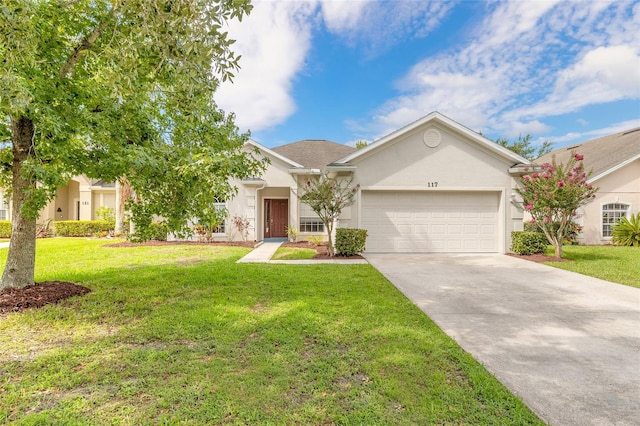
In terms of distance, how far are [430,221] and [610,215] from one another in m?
11.5

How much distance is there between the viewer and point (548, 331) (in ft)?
14.5

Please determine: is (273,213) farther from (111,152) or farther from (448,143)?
(111,152)

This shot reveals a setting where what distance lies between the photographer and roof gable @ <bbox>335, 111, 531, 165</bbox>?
1155cm

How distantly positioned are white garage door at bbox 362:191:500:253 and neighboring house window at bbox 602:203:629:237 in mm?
8682

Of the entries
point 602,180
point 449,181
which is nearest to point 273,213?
point 449,181

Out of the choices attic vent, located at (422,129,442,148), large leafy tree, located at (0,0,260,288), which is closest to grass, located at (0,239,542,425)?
large leafy tree, located at (0,0,260,288)

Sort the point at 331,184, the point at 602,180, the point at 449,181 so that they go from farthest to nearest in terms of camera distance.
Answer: the point at 602,180, the point at 449,181, the point at 331,184

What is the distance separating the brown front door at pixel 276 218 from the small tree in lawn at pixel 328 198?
683 centimetres

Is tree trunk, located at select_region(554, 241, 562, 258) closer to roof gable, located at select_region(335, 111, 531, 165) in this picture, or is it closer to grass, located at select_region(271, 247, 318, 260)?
roof gable, located at select_region(335, 111, 531, 165)

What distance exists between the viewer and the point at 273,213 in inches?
695

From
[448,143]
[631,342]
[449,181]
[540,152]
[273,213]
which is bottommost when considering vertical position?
[631,342]

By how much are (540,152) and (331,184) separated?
35.1m

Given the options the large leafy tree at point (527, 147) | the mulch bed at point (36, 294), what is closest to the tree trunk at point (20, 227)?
the mulch bed at point (36, 294)

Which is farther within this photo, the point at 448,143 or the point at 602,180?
the point at 602,180
